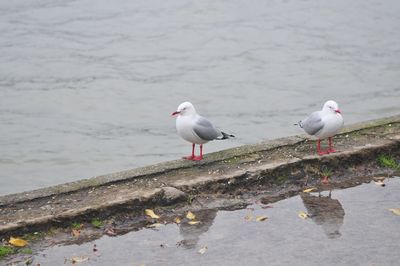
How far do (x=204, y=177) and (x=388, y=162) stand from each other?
165 centimetres

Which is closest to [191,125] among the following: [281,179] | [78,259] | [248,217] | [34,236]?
[281,179]

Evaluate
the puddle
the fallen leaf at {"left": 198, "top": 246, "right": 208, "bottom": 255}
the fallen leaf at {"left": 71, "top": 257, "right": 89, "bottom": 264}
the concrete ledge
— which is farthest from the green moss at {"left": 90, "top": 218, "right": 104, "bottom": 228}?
the fallen leaf at {"left": 198, "top": 246, "right": 208, "bottom": 255}

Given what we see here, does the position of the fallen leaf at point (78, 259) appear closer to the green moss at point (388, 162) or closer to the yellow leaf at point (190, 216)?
the yellow leaf at point (190, 216)

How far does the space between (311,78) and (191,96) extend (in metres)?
2.33

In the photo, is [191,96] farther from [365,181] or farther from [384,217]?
[384,217]

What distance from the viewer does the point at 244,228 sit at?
16.9ft

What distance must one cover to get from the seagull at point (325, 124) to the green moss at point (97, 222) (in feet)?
6.81

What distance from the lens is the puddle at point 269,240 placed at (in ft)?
15.3

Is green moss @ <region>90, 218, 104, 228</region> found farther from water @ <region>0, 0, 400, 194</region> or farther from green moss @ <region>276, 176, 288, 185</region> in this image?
water @ <region>0, 0, 400, 194</region>

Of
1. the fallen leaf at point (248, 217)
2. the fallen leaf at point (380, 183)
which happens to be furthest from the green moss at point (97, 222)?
the fallen leaf at point (380, 183)

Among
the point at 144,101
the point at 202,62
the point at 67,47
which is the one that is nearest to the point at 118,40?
the point at 67,47

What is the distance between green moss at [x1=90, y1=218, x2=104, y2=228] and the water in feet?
13.1

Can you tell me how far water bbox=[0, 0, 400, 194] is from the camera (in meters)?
10.4

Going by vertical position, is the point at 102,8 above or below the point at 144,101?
above
